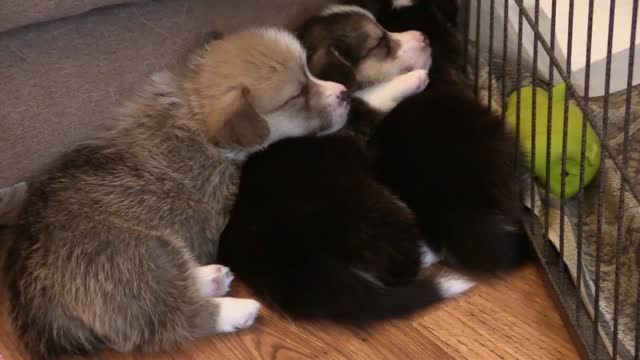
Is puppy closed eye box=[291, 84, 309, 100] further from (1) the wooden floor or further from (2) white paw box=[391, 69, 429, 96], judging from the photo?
(1) the wooden floor

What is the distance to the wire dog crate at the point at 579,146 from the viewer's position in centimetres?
130

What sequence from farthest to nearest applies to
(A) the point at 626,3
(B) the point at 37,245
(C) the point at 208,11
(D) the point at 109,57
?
(A) the point at 626,3
(C) the point at 208,11
(D) the point at 109,57
(B) the point at 37,245

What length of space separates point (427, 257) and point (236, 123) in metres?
0.44

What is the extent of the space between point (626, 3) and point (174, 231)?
118 centimetres

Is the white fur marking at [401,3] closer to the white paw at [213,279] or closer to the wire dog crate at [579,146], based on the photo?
the wire dog crate at [579,146]

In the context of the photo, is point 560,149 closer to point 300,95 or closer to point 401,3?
point 300,95

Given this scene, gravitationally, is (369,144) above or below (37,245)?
above

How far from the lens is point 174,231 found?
156 centimetres

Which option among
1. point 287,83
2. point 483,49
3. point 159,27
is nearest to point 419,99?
point 287,83

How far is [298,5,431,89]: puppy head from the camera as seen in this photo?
72.6 inches

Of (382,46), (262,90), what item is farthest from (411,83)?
(262,90)

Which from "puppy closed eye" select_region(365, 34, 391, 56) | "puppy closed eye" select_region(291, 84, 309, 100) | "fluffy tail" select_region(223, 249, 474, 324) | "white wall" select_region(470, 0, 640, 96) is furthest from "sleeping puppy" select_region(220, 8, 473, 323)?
"white wall" select_region(470, 0, 640, 96)

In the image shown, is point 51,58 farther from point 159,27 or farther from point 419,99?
point 419,99

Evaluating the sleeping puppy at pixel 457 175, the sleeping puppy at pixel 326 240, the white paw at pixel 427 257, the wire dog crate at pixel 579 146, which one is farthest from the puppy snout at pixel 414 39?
the white paw at pixel 427 257
